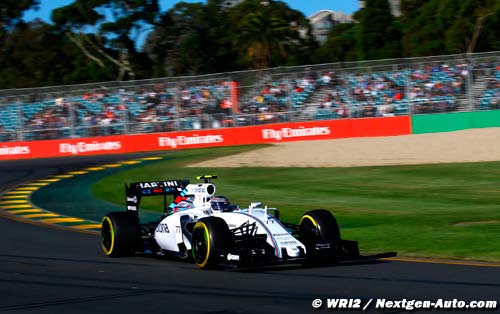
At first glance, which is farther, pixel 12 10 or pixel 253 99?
pixel 12 10

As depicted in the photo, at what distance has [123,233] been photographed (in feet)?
39.8

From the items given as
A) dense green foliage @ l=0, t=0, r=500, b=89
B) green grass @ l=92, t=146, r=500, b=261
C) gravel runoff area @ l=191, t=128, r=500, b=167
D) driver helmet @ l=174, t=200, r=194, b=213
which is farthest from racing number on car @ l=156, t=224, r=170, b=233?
dense green foliage @ l=0, t=0, r=500, b=89

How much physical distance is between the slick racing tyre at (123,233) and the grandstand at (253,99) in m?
23.1

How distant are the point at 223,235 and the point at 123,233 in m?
2.43

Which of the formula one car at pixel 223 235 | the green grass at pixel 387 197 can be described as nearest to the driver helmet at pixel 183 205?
the formula one car at pixel 223 235

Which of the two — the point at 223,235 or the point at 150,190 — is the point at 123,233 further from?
the point at 223,235

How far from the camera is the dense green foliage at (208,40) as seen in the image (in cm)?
5844

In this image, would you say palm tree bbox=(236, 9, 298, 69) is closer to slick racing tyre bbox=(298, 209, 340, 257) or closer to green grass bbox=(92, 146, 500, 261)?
green grass bbox=(92, 146, 500, 261)

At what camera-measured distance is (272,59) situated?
65.3m

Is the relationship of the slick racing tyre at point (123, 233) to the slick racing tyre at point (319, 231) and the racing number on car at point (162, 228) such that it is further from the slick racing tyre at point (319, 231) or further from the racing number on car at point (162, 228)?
the slick racing tyre at point (319, 231)

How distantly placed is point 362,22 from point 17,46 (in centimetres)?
2768

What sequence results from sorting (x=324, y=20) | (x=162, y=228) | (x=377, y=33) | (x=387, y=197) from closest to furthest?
(x=162, y=228) → (x=387, y=197) → (x=377, y=33) → (x=324, y=20)

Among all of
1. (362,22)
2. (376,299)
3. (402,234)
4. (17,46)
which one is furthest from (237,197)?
(17,46)

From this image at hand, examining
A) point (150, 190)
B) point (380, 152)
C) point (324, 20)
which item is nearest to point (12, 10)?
point (380, 152)
